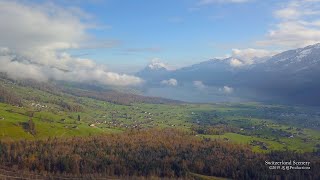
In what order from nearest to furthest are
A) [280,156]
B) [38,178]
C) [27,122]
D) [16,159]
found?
[38,178] → [16,159] → [280,156] → [27,122]

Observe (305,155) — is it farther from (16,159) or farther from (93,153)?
(16,159)

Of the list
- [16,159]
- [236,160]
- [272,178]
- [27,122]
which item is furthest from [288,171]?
[27,122]

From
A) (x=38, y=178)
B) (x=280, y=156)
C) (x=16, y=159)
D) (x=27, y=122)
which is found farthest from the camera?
(x=27, y=122)

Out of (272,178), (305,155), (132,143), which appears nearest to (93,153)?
(132,143)

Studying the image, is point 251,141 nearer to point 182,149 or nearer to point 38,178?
point 182,149

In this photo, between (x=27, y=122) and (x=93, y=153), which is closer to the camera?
(x=93, y=153)

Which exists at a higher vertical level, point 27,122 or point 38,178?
point 27,122
